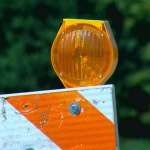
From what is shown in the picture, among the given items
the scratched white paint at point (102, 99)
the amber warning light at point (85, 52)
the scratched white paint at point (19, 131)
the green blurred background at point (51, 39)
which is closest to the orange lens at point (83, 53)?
the amber warning light at point (85, 52)

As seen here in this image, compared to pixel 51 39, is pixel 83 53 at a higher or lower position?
lower

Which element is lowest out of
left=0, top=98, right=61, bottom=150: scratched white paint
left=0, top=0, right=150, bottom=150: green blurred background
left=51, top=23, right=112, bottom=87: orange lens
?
left=0, top=98, right=61, bottom=150: scratched white paint

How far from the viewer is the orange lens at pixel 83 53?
6.53ft

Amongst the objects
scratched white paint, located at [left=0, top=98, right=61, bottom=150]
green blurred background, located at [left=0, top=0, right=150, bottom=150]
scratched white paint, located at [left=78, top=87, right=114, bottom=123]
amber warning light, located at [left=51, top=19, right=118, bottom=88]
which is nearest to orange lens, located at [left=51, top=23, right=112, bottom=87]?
amber warning light, located at [left=51, top=19, right=118, bottom=88]

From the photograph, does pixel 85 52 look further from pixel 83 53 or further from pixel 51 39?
pixel 51 39

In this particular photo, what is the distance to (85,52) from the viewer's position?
2.00 m

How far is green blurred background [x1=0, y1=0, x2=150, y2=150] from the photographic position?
8.16 metres

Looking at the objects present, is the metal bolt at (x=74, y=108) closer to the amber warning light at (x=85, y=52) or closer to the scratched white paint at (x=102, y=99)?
the scratched white paint at (x=102, y=99)

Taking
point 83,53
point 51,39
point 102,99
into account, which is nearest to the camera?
point 102,99

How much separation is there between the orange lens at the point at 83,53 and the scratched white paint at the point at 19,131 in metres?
0.30

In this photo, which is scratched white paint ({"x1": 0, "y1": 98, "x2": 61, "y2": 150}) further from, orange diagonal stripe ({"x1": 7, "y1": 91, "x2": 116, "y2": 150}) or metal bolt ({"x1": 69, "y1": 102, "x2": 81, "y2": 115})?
metal bolt ({"x1": 69, "y1": 102, "x2": 81, "y2": 115})

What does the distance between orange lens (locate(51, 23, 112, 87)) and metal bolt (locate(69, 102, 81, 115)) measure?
0.16m

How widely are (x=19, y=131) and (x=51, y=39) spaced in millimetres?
6402

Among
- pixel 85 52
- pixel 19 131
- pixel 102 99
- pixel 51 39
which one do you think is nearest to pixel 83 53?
pixel 85 52
